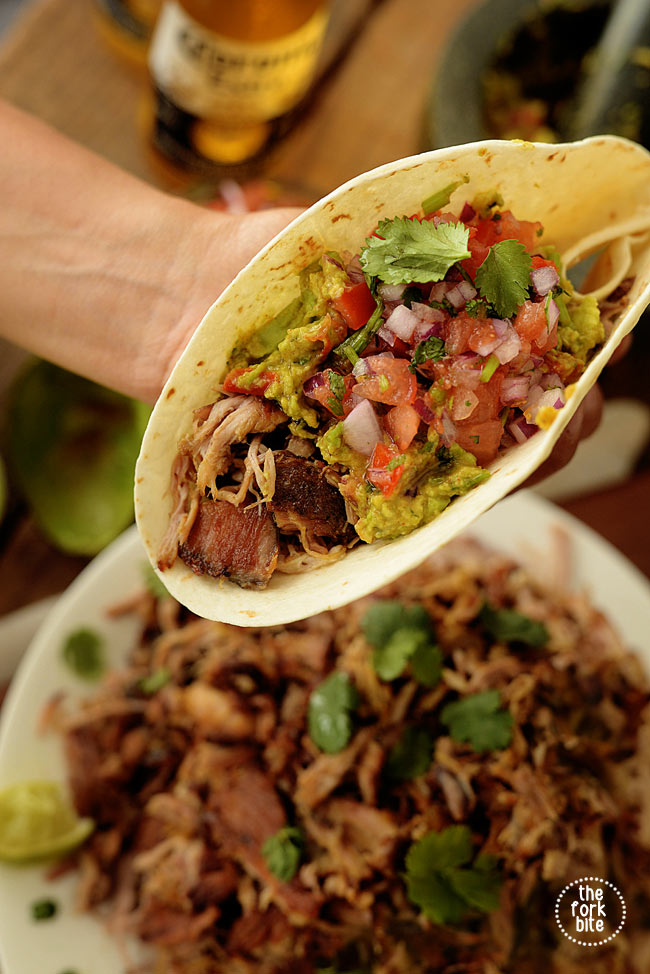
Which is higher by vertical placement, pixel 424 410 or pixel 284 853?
pixel 424 410

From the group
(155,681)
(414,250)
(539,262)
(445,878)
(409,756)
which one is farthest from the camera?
(155,681)

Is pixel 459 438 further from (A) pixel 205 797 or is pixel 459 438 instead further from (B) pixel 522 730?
(A) pixel 205 797

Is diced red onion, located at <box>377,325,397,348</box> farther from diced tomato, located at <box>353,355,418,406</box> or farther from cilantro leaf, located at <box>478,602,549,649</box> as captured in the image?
cilantro leaf, located at <box>478,602,549,649</box>

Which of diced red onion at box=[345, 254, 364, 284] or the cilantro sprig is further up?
diced red onion at box=[345, 254, 364, 284]

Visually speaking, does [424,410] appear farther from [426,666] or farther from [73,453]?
[73,453]

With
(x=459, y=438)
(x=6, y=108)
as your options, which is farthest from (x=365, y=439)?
(x=6, y=108)

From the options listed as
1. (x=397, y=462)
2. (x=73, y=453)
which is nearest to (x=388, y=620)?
(x=397, y=462)

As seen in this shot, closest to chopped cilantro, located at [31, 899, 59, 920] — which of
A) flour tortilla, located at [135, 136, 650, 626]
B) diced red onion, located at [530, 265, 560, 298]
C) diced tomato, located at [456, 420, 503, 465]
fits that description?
flour tortilla, located at [135, 136, 650, 626]

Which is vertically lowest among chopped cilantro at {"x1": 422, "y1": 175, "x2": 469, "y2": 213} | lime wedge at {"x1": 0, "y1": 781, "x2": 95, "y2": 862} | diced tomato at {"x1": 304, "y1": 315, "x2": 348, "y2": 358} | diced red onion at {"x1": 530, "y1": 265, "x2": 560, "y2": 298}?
lime wedge at {"x1": 0, "y1": 781, "x2": 95, "y2": 862}

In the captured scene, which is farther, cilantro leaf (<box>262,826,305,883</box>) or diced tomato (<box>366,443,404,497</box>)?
cilantro leaf (<box>262,826,305,883</box>)
